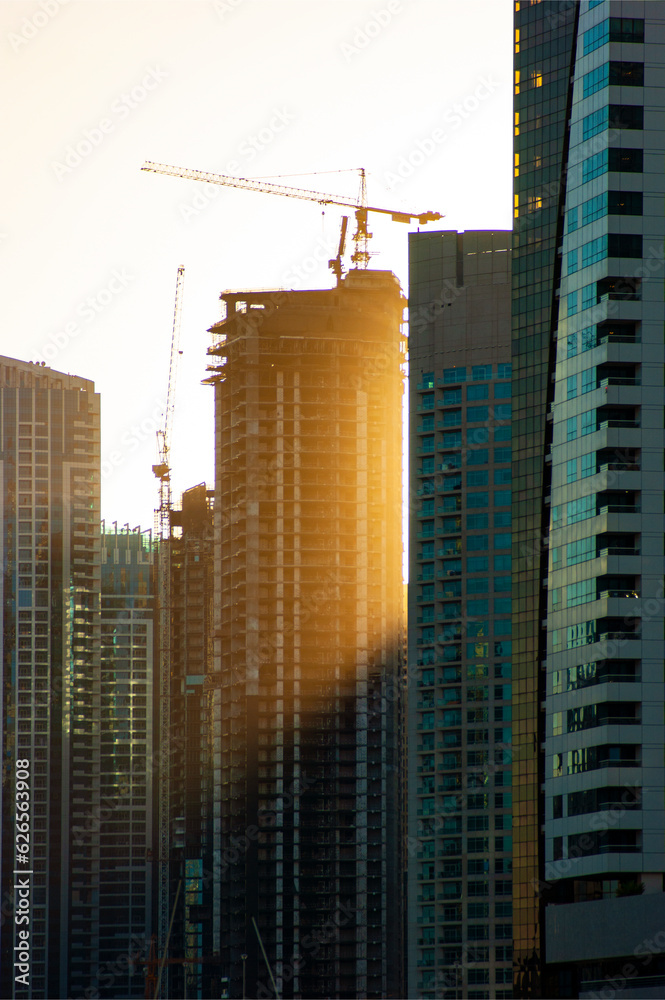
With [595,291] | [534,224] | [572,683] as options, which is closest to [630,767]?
[572,683]

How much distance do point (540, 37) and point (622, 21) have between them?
57.0 feet

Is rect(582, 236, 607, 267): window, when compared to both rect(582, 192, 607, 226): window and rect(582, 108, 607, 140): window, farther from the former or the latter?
rect(582, 108, 607, 140): window

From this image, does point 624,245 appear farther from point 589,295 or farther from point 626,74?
point 626,74

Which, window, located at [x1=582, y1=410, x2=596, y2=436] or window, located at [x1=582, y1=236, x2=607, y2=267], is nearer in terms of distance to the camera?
window, located at [x1=582, y1=410, x2=596, y2=436]

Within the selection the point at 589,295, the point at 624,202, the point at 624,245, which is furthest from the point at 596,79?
the point at 589,295

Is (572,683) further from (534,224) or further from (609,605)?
(534,224)

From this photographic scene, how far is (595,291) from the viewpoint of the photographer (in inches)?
6757

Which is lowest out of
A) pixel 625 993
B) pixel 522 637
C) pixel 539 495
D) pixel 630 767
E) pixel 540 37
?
pixel 625 993

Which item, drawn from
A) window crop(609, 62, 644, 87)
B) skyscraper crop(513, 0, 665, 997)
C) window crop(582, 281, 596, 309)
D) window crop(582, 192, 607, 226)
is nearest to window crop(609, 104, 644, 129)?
skyscraper crop(513, 0, 665, 997)

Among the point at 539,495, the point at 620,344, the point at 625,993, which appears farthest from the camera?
the point at 539,495

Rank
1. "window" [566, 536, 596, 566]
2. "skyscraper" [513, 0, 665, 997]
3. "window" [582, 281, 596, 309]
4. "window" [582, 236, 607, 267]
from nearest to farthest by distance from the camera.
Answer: "skyscraper" [513, 0, 665, 997]
"window" [566, 536, 596, 566]
"window" [582, 236, 607, 267]
"window" [582, 281, 596, 309]

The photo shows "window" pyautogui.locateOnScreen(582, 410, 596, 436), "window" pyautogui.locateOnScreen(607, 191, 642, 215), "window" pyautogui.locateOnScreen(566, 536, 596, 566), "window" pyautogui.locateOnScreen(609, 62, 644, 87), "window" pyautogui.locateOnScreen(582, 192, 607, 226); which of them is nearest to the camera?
"window" pyautogui.locateOnScreen(566, 536, 596, 566)

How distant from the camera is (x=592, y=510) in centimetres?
16775

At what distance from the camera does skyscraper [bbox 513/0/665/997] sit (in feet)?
530
